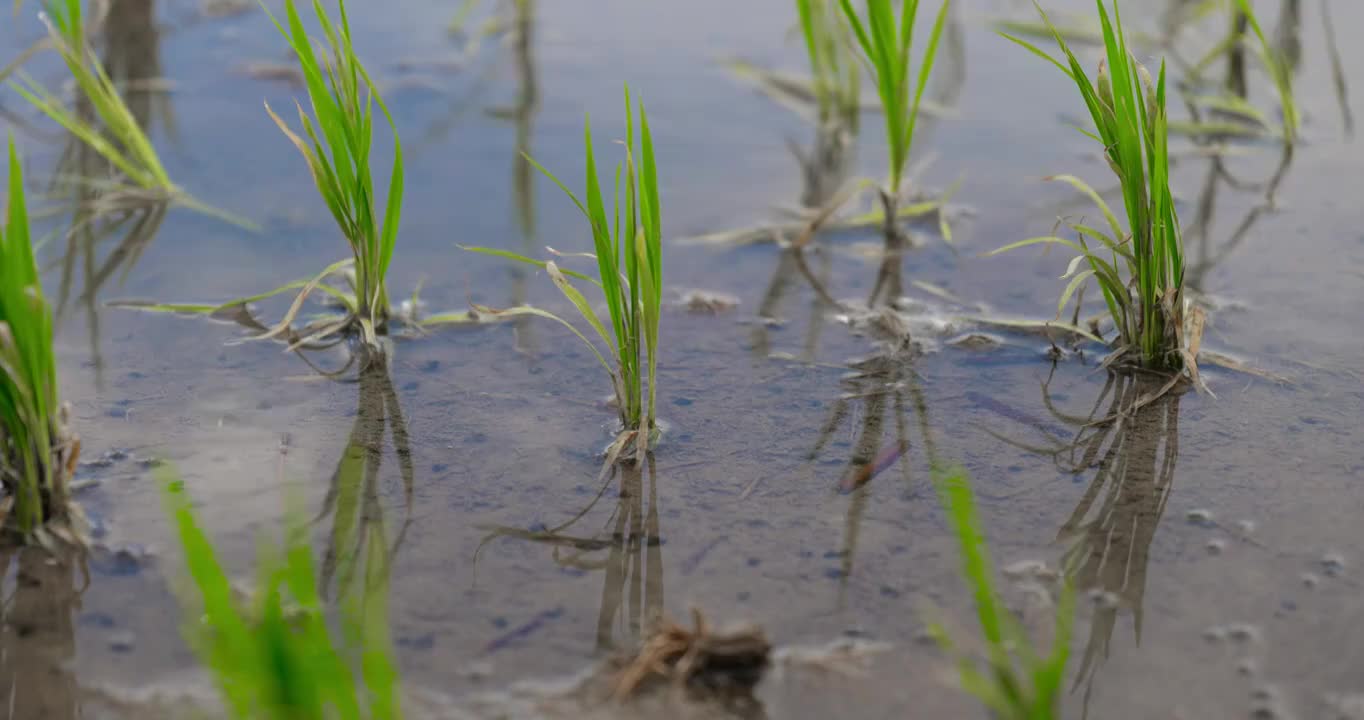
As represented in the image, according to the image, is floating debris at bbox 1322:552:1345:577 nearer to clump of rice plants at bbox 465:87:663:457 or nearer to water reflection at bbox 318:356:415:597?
clump of rice plants at bbox 465:87:663:457

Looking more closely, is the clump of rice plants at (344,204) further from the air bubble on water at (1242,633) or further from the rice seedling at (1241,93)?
the rice seedling at (1241,93)

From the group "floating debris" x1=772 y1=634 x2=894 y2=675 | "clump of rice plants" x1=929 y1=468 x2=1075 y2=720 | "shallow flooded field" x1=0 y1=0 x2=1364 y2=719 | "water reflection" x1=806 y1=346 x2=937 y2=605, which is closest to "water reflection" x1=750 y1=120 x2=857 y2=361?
"shallow flooded field" x1=0 y1=0 x2=1364 y2=719

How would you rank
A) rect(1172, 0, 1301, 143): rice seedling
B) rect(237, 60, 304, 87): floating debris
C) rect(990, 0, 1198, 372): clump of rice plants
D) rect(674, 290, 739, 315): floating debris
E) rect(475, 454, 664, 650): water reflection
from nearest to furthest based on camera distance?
rect(475, 454, 664, 650): water reflection < rect(990, 0, 1198, 372): clump of rice plants < rect(674, 290, 739, 315): floating debris < rect(1172, 0, 1301, 143): rice seedling < rect(237, 60, 304, 87): floating debris

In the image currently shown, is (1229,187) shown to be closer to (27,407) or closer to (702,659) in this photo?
(702,659)

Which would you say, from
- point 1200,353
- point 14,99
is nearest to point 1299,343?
point 1200,353

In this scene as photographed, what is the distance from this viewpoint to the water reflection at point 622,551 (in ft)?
5.75

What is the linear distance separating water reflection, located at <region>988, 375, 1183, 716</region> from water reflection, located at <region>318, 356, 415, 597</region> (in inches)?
38.4

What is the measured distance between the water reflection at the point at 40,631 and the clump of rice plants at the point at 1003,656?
1.08 meters

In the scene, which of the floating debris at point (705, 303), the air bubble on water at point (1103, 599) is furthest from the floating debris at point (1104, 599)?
the floating debris at point (705, 303)

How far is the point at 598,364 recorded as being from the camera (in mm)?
2447

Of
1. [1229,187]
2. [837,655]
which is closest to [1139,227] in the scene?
[837,655]

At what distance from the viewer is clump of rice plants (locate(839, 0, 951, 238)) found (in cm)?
278

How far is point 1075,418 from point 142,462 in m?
1.55

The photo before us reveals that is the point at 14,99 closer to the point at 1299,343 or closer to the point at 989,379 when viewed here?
the point at 989,379
